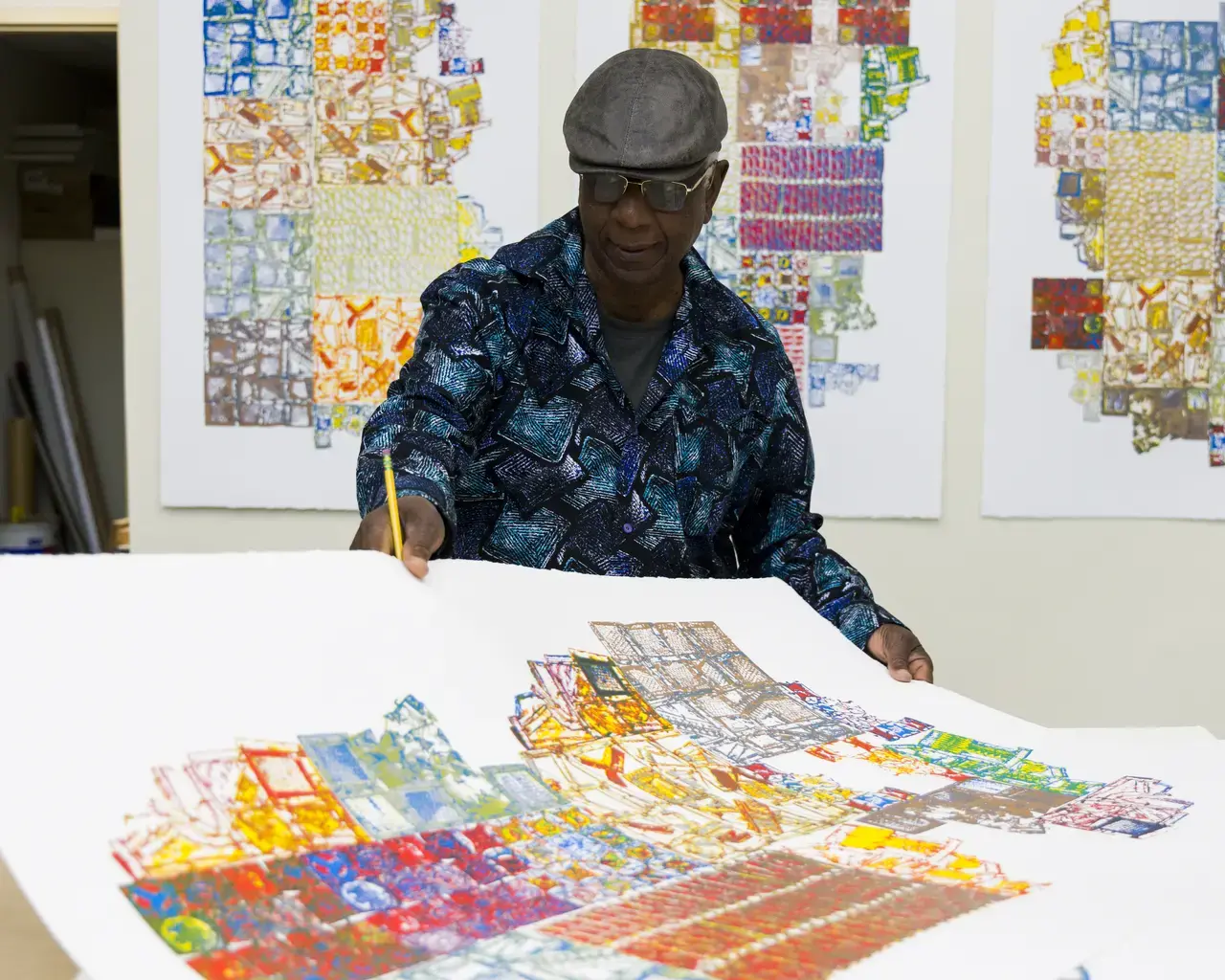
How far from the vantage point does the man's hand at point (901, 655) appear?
122 cm

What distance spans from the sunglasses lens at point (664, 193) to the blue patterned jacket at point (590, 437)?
144 millimetres

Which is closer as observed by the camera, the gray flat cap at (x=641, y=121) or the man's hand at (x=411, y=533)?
the man's hand at (x=411, y=533)

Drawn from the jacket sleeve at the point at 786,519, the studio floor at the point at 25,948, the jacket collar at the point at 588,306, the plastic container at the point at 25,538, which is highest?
the jacket collar at the point at 588,306

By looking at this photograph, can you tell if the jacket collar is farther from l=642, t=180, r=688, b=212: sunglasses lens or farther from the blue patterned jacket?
l=642, t=180, r=688, b=212: sunglasses lens

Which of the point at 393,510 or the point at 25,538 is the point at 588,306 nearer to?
the point at 393,510

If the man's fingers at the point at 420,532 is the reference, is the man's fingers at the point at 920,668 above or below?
below

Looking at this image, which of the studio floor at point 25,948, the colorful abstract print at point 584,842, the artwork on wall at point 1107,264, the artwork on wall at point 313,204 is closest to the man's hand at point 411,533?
the colorful abstract print at point 584,842

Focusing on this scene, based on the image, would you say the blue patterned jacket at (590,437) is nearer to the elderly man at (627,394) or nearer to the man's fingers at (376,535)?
the elderly man at (627,394)

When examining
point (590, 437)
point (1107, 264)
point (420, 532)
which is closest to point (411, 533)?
point (420, 532)

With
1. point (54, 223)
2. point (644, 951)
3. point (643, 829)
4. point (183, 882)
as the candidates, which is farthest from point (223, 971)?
point (54, 223)

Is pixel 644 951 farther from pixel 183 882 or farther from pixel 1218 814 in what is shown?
pixel 1218 814

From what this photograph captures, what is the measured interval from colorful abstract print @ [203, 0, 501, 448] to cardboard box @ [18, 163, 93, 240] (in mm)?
1230

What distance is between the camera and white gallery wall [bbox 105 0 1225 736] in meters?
2.58

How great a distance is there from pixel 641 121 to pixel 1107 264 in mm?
1672
